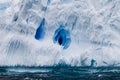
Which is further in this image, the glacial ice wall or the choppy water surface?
the glacial ice wall

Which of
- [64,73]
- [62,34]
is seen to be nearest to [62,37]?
[62,34]

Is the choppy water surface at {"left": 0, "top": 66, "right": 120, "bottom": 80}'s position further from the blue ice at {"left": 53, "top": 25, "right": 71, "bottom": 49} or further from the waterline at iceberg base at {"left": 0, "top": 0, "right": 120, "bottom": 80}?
the blue ice at {"left": 53, "top": 25, "right": 71, "bottom": 49}

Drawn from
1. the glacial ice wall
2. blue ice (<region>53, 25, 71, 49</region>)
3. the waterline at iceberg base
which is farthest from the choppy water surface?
blue ice (<region>53, 25, 71, 49</region>)

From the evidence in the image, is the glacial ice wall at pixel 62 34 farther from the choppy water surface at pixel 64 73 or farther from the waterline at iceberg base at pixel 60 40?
the choppy water surface at pixel 64 73

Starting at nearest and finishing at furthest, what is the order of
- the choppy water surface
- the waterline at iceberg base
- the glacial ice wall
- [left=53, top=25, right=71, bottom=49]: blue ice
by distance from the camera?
the choppy water surface, the waterline at iceberg base, the glacial ice wall, [left=53, top=25, right=71, bottom=49]: blue ice

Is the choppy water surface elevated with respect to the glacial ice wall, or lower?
lower

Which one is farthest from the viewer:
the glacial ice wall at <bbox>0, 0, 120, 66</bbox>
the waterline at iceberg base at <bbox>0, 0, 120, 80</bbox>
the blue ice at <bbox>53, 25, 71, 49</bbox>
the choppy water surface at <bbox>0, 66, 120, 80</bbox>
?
the blue ice at <bbox>53, 25, 71, 49</bbox>

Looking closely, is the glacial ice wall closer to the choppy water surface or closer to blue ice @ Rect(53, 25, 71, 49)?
blue ice @ Rect(53, 25, 71, 49)

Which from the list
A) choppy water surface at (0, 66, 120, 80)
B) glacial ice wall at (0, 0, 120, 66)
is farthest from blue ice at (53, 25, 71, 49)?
choppy water surface at (0, 66, 120, 80)

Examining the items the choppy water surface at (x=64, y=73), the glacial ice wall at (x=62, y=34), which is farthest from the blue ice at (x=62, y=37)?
the choppy water surface at (x=64, y=73)
